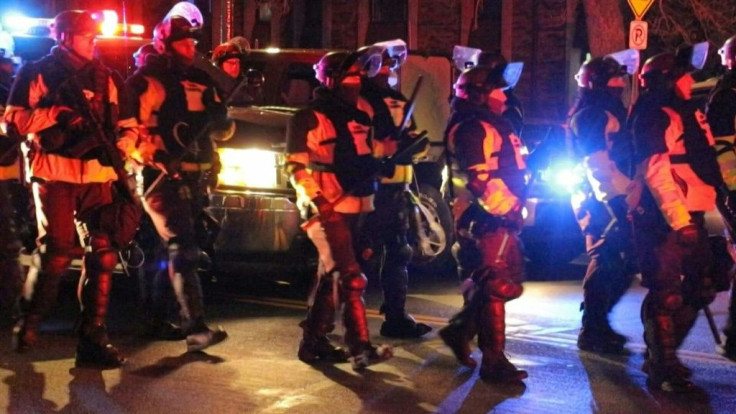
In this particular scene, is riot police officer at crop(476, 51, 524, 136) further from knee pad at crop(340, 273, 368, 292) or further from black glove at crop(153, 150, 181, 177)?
black glove at crop(153, 150, 181, 177)

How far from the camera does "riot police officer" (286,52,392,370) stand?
21.1 feet

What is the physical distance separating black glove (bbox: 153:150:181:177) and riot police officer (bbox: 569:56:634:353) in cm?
251

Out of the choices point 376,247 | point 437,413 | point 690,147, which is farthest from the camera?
point 376,247

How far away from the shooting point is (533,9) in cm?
2116

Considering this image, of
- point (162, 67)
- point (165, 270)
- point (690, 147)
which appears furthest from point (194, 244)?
point (690, 147)

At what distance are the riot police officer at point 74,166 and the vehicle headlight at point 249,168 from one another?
6.02 feet

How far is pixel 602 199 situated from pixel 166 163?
2751 millimetres

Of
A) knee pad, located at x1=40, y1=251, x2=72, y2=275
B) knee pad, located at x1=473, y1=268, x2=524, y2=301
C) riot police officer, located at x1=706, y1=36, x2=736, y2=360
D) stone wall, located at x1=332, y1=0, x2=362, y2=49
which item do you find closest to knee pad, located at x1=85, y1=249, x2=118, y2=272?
knee pad, located at x1=40, y1=251, x2=72, y2=275

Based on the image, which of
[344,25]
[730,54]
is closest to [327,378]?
[730,54]

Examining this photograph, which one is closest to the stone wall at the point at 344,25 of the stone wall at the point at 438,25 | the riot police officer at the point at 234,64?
the stone wall at the point at 438,25

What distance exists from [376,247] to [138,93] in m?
→ 1.86

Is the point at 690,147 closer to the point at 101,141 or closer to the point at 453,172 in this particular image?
the point at 453,172

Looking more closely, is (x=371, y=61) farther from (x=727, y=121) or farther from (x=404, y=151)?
(x=727, y=121)

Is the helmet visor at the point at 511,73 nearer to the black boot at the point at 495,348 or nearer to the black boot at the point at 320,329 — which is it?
the black boot at the point at 495,348
